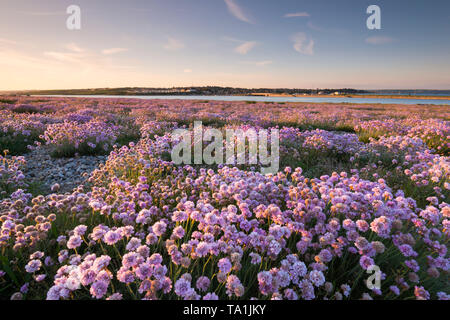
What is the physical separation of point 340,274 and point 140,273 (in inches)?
77.2

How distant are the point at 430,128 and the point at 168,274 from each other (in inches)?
407

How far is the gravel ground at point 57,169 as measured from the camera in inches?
214

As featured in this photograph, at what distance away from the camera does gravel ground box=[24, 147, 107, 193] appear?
17.8 ft

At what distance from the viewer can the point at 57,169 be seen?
6.30 m

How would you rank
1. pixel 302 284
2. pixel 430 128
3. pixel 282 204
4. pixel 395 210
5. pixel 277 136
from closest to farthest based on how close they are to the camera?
pixel 302 284
pixel 395 210
pixel 282 204
pixel 277 136
pixel 430 128

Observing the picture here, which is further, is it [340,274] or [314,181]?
[314,181]

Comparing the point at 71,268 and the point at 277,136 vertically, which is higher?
the point at 277,136

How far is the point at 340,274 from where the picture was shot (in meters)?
2.30
